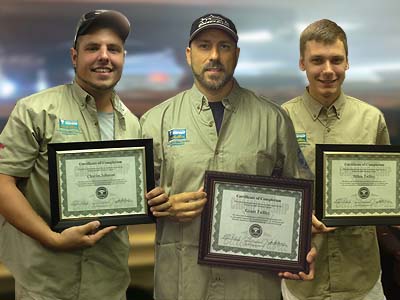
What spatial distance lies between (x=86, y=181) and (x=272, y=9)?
119 centimetres

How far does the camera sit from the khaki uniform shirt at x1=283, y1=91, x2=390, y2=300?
6.26ft

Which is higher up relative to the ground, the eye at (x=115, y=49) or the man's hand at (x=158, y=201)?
the eye at (x=115, y=49)

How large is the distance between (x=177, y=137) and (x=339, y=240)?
82cm

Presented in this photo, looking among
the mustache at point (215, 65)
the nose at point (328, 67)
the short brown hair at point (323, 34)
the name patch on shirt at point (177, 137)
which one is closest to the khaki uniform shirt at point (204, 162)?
the name patch on shirt at point (177, 137)

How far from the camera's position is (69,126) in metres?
1.61

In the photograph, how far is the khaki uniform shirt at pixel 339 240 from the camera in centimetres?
191

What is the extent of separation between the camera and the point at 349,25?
2.16m

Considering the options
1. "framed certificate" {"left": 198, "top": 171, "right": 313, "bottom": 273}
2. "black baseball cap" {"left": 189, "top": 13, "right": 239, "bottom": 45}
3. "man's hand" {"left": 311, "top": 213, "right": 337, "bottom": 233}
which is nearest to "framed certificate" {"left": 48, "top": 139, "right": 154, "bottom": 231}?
"framed certificate" {"left": 198, "top": 171, "right": 313, "bottom": 273}

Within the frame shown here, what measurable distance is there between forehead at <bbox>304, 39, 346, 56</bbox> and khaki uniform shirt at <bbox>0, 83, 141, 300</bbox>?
862 mm

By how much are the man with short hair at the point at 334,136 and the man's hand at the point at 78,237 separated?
885mm

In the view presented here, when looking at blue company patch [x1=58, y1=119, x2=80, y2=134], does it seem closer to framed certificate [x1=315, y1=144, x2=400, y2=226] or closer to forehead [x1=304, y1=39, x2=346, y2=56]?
framed certificate [x1=315, y1=144, x2=400, y2=226]

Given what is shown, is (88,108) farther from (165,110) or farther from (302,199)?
(302,199)

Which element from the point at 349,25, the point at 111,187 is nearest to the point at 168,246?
the point at 111,187

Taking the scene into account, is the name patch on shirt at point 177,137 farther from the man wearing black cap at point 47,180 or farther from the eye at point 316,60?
the eye at point 316,60
